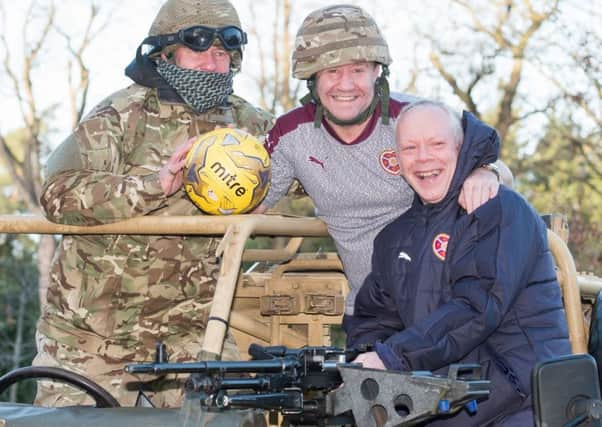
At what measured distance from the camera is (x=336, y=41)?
4773 millimetres

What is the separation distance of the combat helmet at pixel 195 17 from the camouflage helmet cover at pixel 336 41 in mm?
311

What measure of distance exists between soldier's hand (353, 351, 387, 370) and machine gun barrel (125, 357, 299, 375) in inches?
9.8

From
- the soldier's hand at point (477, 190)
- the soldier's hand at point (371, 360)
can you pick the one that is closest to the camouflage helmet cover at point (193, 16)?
the soldier's hand at point (477, 190)

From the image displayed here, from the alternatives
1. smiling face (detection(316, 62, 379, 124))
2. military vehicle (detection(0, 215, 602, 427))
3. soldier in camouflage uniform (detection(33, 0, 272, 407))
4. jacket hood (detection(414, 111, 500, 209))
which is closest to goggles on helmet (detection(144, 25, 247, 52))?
soldier in camouflage uniform (detection(33, 0, 272, 407))

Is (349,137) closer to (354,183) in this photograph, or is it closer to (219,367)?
(354,183)

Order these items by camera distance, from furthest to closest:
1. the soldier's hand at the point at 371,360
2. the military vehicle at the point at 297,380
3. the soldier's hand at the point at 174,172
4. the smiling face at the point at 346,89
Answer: the smiling face at the point at 346,89 < the soldier's hand at the point at 174,172 < the soldier's hand at the point at 371,360 < the military vehicle at the point at 297,380

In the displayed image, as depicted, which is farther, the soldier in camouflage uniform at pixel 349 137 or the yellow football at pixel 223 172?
the soldier in camouflage uniform at pixel 349 137

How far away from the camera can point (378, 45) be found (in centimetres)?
483

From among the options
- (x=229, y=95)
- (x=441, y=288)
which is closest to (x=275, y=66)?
(x=229, y=95)

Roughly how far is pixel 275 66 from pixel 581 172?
505 centimetres

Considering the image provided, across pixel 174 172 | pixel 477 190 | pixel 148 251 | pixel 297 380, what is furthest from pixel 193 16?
pixel 297 380

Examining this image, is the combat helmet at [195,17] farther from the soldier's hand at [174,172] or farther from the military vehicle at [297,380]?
the military vehicle at [297,380]

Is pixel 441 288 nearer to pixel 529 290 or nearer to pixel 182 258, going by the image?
pixel 529 290

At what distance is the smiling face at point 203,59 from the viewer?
4969 mm
